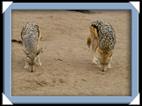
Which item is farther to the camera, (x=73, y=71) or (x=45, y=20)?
(x=45, y=20)

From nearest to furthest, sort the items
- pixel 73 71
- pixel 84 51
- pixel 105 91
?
1. pixel 105 91
2. pixel 73 71
3. pixel 84 51

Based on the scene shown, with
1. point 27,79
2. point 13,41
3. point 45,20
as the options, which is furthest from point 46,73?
point 45,20

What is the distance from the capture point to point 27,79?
1353 cm

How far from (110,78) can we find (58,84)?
1.42 m

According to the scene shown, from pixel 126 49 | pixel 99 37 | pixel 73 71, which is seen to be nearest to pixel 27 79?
pixel 73 71

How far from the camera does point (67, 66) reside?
14.5m

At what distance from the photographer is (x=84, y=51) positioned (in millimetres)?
15945

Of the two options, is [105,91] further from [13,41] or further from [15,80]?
[13,41]

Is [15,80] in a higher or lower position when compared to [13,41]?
lower

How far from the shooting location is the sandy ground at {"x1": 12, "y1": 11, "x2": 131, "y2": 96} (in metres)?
13.2

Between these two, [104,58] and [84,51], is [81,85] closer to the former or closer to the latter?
[104,58]

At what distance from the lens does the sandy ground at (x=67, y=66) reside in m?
13.2

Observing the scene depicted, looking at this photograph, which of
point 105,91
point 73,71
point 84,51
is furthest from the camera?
point 84,51

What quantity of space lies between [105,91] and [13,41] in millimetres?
4277
